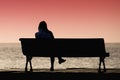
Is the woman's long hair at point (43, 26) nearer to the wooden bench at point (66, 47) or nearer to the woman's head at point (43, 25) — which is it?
the woman's head at point (43, 25)

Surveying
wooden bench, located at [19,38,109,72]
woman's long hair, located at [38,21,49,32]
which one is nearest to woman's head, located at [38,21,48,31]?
woman's long hair, located at [38,21,49,32]

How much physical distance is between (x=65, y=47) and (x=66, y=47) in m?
0.03

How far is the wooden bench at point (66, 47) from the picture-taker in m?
14.0

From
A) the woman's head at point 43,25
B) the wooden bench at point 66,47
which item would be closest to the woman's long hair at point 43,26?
the woman's head at point 43,25

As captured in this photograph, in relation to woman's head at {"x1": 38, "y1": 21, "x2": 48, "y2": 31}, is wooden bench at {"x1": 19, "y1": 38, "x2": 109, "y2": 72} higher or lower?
lower

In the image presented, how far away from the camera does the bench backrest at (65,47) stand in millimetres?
13977

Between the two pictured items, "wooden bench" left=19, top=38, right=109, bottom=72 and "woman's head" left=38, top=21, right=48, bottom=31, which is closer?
"wooden bench" left=19, top=38, right=109, bottom=72

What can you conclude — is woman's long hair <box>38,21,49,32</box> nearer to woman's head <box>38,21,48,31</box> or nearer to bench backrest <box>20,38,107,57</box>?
woman's head <box>38,21,48,31</box>

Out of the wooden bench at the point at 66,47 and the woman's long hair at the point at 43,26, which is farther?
the woman's long hair at the point at 43,26

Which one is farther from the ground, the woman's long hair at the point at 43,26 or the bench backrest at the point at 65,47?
the woman's long hair at the point at 43,26

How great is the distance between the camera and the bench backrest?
14.0m

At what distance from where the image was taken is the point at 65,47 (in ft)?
46.4
